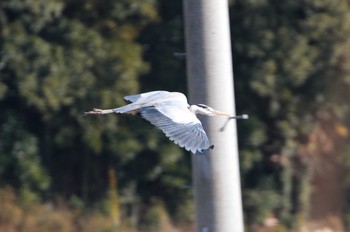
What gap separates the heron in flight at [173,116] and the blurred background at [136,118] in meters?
3.57

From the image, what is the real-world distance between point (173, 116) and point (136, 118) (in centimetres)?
440

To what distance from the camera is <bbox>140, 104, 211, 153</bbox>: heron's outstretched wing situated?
16.4ft

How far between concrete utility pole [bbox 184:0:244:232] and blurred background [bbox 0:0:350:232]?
2932 millimetres

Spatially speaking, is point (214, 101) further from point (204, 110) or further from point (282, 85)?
point (282, 85)

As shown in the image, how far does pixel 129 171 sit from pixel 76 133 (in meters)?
0.76

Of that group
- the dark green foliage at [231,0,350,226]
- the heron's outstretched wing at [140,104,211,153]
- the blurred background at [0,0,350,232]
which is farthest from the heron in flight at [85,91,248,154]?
the dark green foliage at [231,0,350,226]

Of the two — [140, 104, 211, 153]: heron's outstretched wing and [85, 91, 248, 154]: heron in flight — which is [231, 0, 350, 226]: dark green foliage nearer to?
[85, 91, 248, 154]: heron in flight

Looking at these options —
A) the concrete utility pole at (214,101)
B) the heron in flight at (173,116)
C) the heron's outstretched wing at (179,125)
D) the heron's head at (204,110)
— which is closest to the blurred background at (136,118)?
the concrete utility pole at (214,101)

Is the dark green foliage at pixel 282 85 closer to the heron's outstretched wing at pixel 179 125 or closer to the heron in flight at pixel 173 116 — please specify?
the heron in flight at pixel 173 116

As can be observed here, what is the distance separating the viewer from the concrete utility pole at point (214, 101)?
6.28m

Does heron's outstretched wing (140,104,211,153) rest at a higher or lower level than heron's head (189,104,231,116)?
lower

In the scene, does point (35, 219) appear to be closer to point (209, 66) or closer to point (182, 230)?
point (182, 230)

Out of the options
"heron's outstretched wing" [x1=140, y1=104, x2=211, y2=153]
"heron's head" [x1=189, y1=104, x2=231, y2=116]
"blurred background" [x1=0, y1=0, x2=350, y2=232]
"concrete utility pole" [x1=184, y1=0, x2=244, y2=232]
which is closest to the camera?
"heron's outstretched wing" [x1=140, y1=104, x2=211, y2=153]

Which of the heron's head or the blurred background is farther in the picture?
the blurred background
